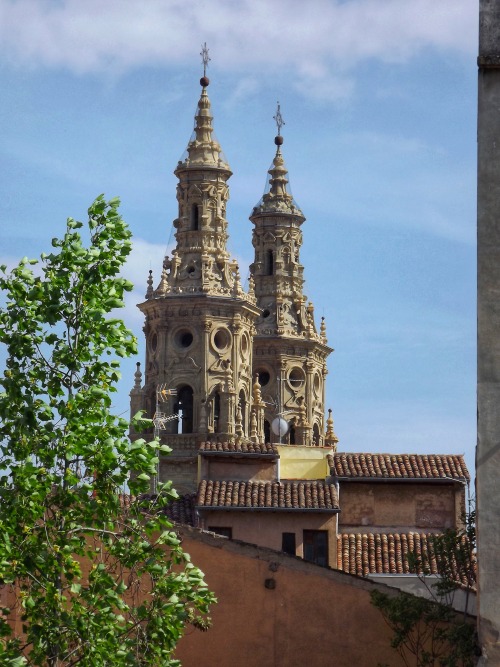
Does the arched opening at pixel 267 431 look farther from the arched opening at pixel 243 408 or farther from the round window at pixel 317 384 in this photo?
the arched opening at pixel 243 408

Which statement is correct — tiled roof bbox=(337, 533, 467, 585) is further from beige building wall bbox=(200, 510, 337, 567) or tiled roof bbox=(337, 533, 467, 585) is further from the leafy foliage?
the leafy foliage

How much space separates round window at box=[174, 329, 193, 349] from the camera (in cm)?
8169

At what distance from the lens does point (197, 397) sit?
80688 millimetres

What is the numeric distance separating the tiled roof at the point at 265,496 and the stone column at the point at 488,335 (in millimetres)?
17777

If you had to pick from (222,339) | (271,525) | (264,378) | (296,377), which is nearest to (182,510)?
(271,525)

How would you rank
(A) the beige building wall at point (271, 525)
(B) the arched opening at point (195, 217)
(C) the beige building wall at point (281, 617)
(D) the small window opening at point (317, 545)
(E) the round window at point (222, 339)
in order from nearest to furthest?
(C) the beige building wall at point (281, 617) < (A) the beige building wall at point (271, 525) < (D) the small window opening at point (317, 545) < (E) the round window at point (222, 339) < (B) the arched opening at point (195, 217)

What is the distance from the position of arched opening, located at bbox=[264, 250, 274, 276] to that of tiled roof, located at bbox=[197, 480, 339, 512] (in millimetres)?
51484

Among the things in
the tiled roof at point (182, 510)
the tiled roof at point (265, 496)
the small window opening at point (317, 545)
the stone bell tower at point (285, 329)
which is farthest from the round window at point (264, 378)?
the small window opening at point (317, 545)

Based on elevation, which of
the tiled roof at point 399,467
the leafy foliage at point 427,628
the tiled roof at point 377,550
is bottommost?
the leafy foliage at point 427,628

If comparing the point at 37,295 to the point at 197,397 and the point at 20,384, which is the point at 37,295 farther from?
the point at 197,397

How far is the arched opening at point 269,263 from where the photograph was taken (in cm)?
9325

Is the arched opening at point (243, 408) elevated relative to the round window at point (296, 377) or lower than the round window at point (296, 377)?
lower

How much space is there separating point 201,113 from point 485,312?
6469cm

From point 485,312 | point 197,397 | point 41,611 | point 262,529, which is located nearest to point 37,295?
point 41,611
